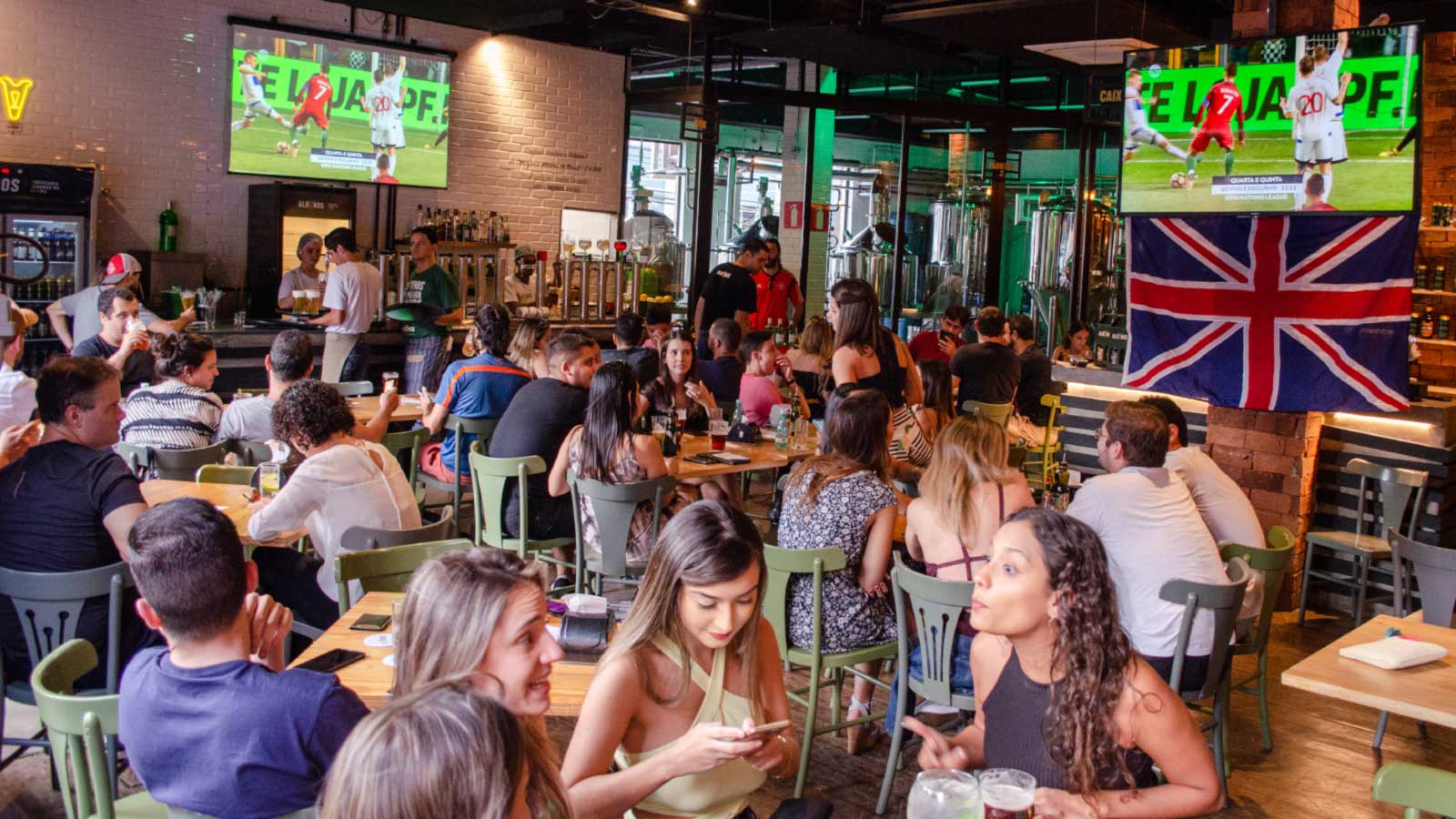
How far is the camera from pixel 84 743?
2705mm

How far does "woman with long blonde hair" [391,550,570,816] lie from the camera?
7.41 feet

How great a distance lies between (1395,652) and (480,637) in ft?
9.20

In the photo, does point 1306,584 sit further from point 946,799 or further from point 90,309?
point 90,309

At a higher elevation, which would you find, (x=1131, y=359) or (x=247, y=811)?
(x=1131, y=359)

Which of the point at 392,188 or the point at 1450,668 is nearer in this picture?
the point at 1450,668

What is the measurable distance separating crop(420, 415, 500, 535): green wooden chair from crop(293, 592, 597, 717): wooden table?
3185mm

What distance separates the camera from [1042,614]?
260 centimetres

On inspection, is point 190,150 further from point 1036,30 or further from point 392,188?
point 1036,30

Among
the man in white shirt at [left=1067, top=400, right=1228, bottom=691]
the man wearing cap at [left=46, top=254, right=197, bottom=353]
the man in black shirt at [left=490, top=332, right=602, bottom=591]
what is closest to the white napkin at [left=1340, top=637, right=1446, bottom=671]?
the man in white shirt at [left=1067, top=400, right=1228, bottom=691]

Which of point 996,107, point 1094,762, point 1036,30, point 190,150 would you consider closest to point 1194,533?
point 1094,762

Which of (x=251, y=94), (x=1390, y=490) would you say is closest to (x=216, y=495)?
(x=1390, y=490)

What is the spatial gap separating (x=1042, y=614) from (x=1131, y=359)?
534cm

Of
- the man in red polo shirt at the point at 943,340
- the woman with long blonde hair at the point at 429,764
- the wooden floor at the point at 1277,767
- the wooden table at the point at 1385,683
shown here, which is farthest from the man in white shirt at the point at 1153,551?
the man in red polo shirt at the point at 943,340

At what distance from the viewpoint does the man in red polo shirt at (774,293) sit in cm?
1127
